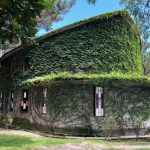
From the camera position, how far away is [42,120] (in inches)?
918

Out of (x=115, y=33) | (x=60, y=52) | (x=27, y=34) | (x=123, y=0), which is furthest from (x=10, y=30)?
(x=115, y=33)

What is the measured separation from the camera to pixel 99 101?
22.0 meters

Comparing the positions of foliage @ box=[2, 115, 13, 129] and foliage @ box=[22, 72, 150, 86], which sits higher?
foliage @ box=[22, 72, 150, 86]

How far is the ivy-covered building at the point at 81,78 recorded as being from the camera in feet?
70.9

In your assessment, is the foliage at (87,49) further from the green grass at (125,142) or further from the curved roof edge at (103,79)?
the green grass at (125,142)

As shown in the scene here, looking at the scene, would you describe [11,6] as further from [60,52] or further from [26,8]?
[60,52]

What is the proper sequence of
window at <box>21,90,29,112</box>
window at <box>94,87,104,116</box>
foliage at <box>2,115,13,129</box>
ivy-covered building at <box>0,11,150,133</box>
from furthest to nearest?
window at <box>21,90,29,112</box> → foliage at <box>2,115,13,129</box> → window at <box>94,87,104,116</box> → ivy-covered building at <box>0,11,150,133</box>

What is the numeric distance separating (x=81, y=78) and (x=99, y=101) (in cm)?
201

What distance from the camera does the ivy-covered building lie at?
2162cm

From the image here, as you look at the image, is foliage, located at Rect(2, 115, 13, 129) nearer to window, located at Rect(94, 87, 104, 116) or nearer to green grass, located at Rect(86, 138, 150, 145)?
window, located at Rect(94, 87, 104, 116)

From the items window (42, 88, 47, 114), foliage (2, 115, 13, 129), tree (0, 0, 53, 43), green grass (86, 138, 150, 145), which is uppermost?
tree (0, 0, 53, 43)

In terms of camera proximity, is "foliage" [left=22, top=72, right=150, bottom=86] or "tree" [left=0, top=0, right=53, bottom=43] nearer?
"tree" [left=0, top=0, right=53, bottom=43]

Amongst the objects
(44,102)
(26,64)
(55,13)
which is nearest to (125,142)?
(44,102)

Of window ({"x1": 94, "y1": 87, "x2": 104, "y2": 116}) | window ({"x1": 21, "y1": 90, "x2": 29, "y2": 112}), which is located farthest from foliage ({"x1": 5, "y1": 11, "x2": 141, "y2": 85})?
window ({"x1": 94, "y1": 87, "x2": 104, "y2": 116})
